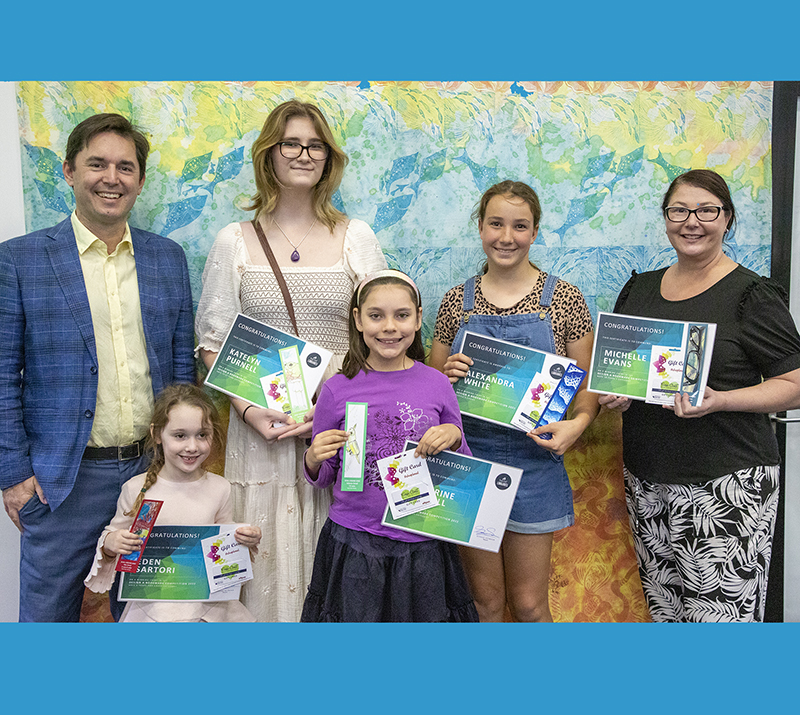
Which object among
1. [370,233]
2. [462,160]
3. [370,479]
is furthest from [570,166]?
[370,479]

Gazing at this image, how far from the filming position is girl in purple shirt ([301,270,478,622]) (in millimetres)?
2451

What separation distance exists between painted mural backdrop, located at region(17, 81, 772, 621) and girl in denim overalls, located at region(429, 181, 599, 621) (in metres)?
0.44

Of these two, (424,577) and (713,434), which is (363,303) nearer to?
(424,577)

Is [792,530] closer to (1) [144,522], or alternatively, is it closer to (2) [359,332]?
(2) [359,332]

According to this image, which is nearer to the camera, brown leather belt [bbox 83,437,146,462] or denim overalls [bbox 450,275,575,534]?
denim overalls [bbox 450,275,575,534]

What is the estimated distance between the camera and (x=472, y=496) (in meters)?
2.53

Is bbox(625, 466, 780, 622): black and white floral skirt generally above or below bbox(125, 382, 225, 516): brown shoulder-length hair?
below

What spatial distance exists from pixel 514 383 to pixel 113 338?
1.68 meters

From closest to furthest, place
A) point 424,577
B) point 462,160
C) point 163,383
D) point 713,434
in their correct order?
point 424,577
point 713,434
point 163,383
point 462,160

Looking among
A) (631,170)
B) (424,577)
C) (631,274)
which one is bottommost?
(424,577)

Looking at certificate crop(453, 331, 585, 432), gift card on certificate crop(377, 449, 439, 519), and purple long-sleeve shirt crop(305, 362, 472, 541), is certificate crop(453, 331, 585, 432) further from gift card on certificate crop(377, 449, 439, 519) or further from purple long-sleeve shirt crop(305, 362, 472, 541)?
gift card on certificate crop(377, 449, 439, 519)

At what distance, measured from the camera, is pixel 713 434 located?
8.80ft

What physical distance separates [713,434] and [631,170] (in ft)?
4.32

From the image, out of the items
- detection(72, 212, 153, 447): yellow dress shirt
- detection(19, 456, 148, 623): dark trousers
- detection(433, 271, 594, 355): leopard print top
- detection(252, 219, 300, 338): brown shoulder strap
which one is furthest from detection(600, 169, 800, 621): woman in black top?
detection(19, 456, 148, 623): dark trousers
